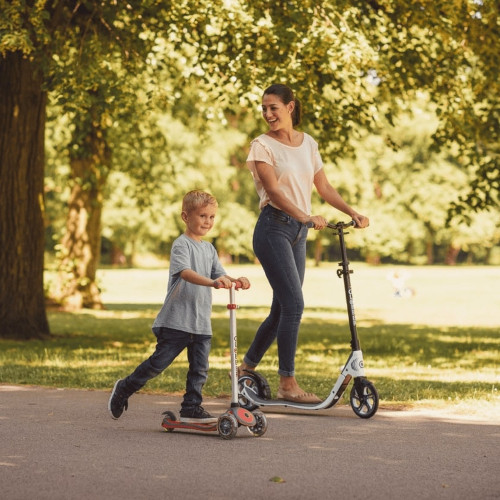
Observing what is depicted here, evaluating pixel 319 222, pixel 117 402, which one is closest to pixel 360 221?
pixel 319 222

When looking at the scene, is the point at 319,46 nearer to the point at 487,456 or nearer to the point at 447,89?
the point at 447,89

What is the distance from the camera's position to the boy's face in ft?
20.2

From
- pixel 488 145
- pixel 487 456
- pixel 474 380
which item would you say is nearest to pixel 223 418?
pixel 487 456

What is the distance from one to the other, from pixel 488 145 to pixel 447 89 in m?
0.97

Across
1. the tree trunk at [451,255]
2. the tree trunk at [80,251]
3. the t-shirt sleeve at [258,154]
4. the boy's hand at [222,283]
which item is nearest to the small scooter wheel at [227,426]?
the boy's hand at [222,283]

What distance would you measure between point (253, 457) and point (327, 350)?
9.01m

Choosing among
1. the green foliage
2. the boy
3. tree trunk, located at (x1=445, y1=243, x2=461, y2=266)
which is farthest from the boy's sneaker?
tree trunk, located at (x1=445, y1=243, x2=461, y2=266)

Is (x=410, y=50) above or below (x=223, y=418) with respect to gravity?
above

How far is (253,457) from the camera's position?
538cm

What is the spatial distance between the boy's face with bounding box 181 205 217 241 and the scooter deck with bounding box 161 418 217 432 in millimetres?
1065

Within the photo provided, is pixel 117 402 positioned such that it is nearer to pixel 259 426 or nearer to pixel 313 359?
pixel 259 426

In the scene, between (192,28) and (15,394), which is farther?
(192,28)

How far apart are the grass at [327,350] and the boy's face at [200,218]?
2.13 meters

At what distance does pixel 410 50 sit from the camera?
47.3ft
